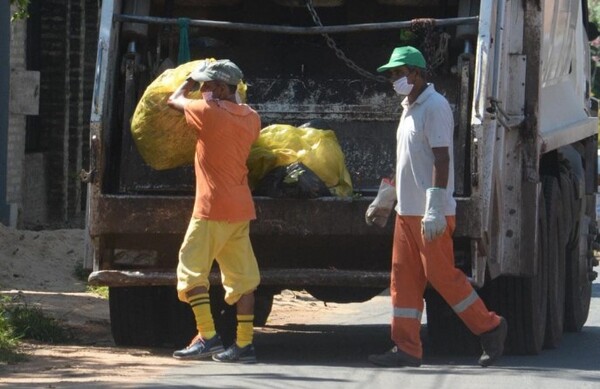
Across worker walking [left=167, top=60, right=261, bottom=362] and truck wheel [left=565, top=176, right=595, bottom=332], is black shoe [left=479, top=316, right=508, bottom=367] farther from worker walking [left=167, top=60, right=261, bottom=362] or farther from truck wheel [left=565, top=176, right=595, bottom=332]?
truck wheel [left=565, top=176, right=595, bottom=332]

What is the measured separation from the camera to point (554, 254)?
10.8 m

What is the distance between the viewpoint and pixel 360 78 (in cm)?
1049

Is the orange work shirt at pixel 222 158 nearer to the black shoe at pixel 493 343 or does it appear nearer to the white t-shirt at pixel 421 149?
the white t-shirt at pixel 421 149

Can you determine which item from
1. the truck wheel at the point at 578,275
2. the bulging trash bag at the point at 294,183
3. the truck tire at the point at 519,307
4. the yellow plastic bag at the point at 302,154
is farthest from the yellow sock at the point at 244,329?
the truck wheel at the point at 578,275

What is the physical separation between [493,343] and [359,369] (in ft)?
2.40

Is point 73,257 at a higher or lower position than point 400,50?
lower

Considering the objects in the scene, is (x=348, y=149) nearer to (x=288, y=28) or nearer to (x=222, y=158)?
(x=288, y=28)

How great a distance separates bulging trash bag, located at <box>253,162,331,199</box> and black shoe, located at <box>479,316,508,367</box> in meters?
1.17

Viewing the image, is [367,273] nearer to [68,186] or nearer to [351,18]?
[351,18]

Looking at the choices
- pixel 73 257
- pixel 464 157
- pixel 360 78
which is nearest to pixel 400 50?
pixel 464 157

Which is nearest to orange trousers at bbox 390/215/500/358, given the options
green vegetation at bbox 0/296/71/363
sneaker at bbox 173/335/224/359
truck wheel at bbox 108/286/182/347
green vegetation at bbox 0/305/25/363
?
sneaker at bbox 173/335/224/359

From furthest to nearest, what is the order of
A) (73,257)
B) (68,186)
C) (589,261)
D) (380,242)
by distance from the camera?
(68,186)
(73,257)
(589,261)
(380,242)

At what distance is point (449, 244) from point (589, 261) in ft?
13.0

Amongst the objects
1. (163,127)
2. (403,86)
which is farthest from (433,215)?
(163,127)
